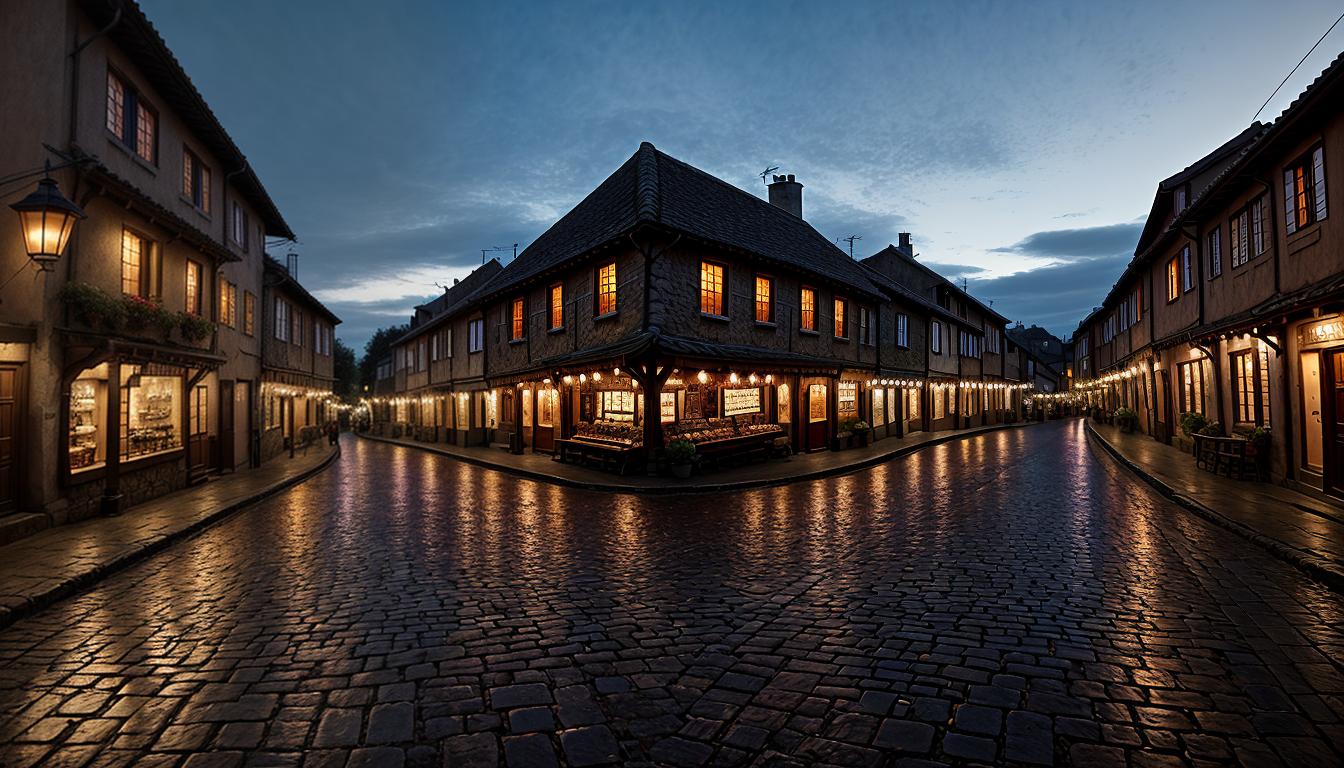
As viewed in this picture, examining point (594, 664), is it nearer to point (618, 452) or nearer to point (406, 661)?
point (406, 661)

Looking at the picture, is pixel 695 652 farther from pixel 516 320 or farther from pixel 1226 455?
pixel 516 320

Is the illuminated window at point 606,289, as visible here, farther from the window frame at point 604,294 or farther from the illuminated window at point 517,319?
the illuminated window at point 517,319

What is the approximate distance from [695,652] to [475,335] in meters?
24.7

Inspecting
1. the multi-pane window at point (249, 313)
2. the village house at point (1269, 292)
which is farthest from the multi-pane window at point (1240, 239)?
the multi-pane window at point (249, 313)

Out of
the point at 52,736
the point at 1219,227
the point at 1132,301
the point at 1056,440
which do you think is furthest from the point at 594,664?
the point at 1132,301

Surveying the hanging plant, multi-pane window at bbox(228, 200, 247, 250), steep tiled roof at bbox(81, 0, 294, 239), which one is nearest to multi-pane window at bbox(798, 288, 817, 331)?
the hanging plant

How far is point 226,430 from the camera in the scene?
16625 mm

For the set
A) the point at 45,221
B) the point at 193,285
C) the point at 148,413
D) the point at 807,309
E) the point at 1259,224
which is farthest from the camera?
the point at 807,309

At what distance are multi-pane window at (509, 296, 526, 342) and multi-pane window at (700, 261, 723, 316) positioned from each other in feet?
26.9

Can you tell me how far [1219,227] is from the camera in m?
14.6

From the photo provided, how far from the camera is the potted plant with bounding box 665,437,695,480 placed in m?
14.7

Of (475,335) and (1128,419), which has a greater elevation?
(475,335)

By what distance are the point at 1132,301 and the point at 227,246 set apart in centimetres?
3428

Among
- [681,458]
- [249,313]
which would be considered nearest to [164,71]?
[249,313]
